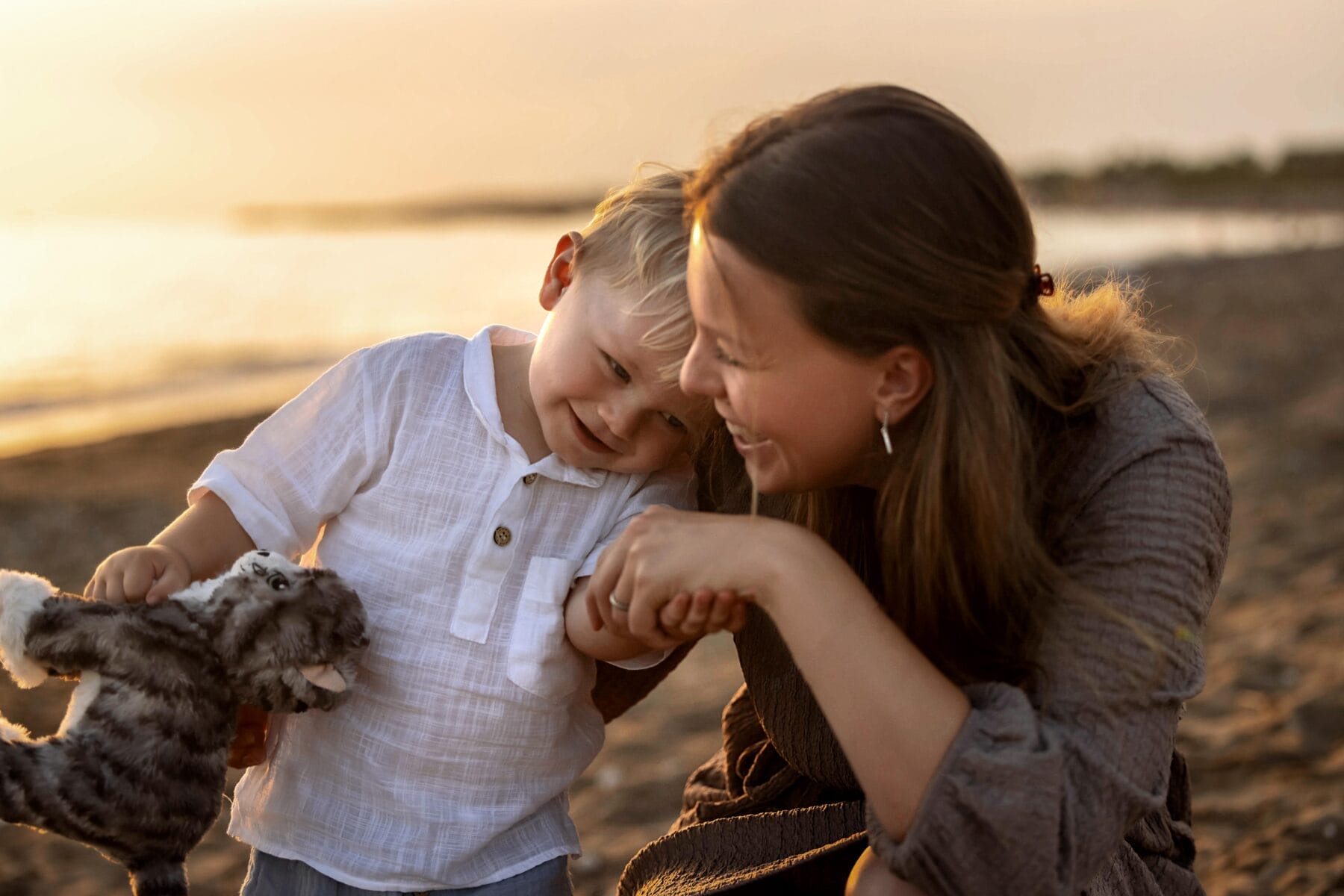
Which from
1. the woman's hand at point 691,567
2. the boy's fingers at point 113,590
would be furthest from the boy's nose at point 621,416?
the boy's fingers at point 113,590

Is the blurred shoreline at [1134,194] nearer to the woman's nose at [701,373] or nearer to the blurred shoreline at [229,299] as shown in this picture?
the blurred shoreline at [229,299]

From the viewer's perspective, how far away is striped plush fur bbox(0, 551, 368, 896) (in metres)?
1.70

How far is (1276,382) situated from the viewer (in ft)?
29.6

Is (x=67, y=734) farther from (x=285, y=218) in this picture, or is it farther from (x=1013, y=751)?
(x=285, y=218)

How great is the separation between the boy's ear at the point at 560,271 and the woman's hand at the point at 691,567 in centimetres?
56

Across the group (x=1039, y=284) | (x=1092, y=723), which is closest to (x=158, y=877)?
(x=1092, y=723)

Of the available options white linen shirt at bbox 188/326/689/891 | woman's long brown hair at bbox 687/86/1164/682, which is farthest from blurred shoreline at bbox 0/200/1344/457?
white linen shirt at bbox 188/326/689/891

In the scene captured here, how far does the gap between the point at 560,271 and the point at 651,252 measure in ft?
0.80

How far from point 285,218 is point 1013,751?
38.0 m

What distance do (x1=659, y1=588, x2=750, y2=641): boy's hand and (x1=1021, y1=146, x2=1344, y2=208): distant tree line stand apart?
44396 mm

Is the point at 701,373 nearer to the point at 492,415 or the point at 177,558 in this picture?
the point at 492,415

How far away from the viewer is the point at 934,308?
1.63 meters

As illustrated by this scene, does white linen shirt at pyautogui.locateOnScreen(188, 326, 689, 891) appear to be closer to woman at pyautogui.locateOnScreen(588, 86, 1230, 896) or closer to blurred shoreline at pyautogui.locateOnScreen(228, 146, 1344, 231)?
woman at pyautogui.locateOnScreen(588, 86, 1230, 896)

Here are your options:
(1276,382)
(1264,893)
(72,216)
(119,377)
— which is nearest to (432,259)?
(119,377)
